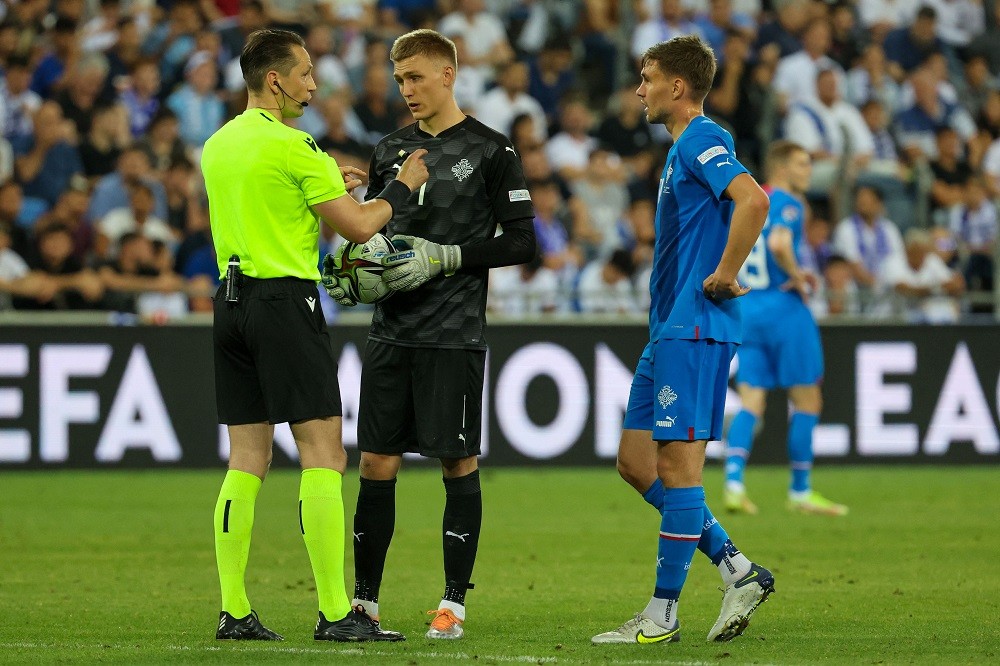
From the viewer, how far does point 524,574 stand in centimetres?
829

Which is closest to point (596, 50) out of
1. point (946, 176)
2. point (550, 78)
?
point (550, 78)

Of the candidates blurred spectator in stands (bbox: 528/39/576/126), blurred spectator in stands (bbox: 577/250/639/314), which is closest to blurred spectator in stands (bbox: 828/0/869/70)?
blurred spectator in stands (bbox: 528/39/576/126)

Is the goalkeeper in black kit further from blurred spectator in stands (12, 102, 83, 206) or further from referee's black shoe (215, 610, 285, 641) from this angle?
blurred spectator in stands (12, 102, 83, 206)

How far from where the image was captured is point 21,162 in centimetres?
1494

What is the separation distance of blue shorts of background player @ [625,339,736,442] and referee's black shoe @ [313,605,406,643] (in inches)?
52.5

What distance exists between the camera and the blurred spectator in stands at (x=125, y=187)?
569 inches

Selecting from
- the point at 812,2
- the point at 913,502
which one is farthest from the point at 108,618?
the point at 812,2

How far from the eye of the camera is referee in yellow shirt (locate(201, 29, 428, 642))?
5.96 metres

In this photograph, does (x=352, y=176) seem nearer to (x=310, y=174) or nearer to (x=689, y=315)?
(x=310, y=174)

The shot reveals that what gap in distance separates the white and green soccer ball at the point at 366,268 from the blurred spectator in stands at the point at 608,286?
307 inches

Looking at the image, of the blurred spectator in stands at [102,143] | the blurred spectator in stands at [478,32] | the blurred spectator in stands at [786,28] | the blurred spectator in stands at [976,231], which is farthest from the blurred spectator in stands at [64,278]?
the blurred spectator in stands at [786,28]

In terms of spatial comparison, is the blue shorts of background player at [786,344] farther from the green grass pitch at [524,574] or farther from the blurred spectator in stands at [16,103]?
the blurred spectator in stands at [16,103]

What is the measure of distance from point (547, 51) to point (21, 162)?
624 centimetres

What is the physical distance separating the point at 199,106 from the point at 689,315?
1065 cm
